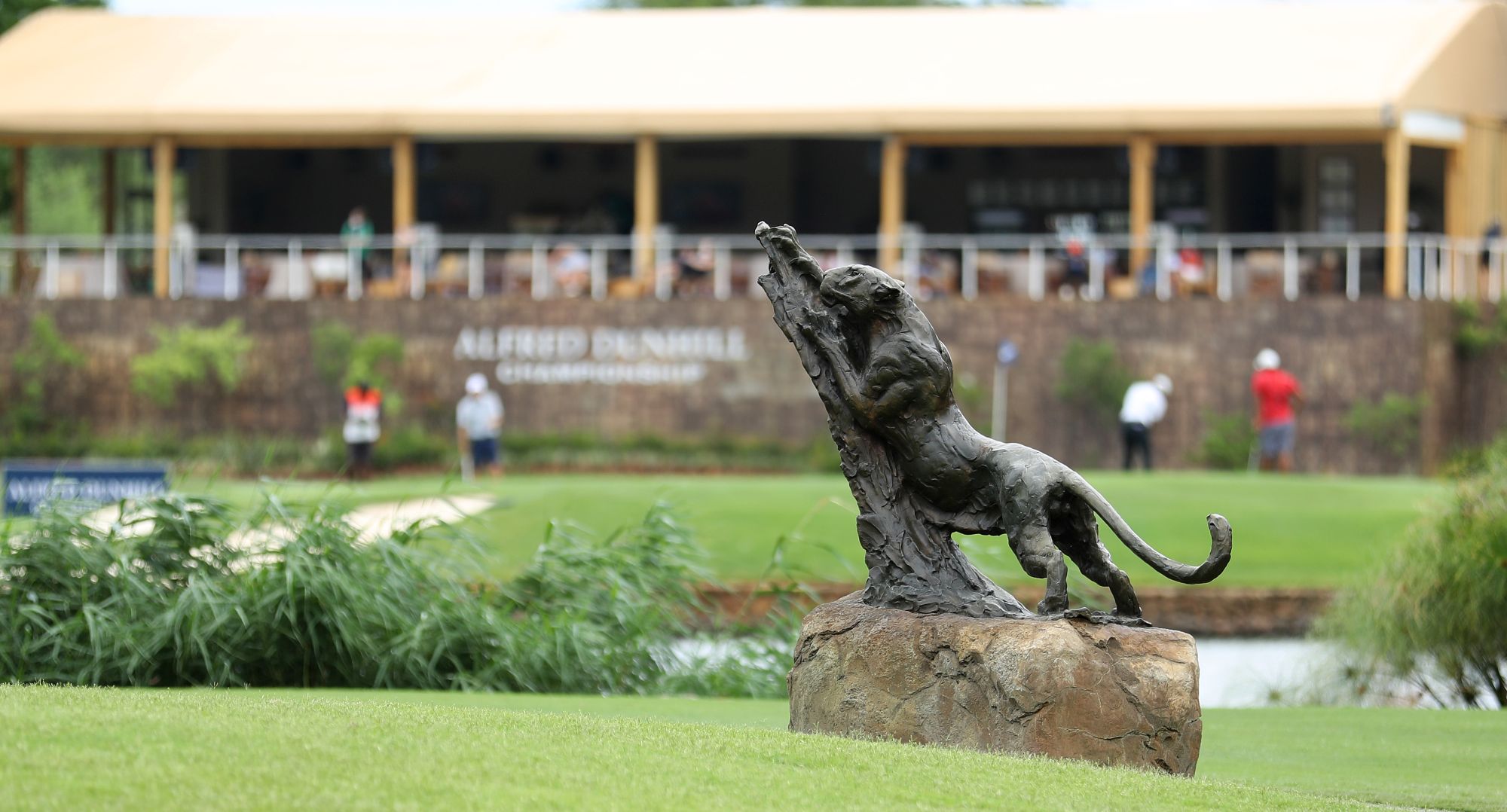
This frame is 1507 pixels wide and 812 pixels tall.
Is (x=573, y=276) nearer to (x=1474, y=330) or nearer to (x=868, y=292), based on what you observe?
(x=1474, y=330)

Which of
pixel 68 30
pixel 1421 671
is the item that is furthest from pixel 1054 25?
pixel 1421 671

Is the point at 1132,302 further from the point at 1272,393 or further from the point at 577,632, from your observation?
the point at 577,632

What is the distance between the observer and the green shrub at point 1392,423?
2558cm

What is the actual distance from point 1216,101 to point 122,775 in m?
22.3

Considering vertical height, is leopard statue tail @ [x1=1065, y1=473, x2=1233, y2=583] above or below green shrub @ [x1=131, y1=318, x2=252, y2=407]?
below

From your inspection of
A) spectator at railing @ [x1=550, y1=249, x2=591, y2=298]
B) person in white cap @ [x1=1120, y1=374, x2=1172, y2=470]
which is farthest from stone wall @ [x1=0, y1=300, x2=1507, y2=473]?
person in white cap @ [x1=1120, y1=374, x2=1172, y2=470]

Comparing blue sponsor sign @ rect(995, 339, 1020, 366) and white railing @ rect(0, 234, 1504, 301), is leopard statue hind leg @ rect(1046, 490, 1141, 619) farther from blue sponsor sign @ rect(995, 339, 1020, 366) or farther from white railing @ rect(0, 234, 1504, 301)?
blue sponsor sign @ rect(995, 339, 1020, 366)

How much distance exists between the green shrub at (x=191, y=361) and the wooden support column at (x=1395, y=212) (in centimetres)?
1419

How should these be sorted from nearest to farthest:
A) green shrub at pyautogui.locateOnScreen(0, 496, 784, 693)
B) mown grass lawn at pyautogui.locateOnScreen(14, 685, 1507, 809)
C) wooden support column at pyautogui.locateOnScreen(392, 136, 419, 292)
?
mown grass lawn at pyautogui.locateOnScreen(14, 685, 1507, 809), green shrub at pyautogui.locateOnScreen(0, 496, 784, 693), wooden support column at pyautogui.locateOnScreen(392, 136, 419, 292)

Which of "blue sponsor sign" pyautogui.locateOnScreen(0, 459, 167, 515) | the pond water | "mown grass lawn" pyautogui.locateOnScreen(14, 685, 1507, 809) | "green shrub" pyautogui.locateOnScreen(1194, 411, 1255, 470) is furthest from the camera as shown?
"green shrub" pyautogui.locateOnScreen(1194, 411, 1255, 470)

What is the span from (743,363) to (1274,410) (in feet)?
21.7

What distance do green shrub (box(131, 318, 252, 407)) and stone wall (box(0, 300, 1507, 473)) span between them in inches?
8.3

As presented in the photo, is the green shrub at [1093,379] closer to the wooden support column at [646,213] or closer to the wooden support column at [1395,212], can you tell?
the wooden support column at [1395,212]

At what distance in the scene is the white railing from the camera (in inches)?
1044
